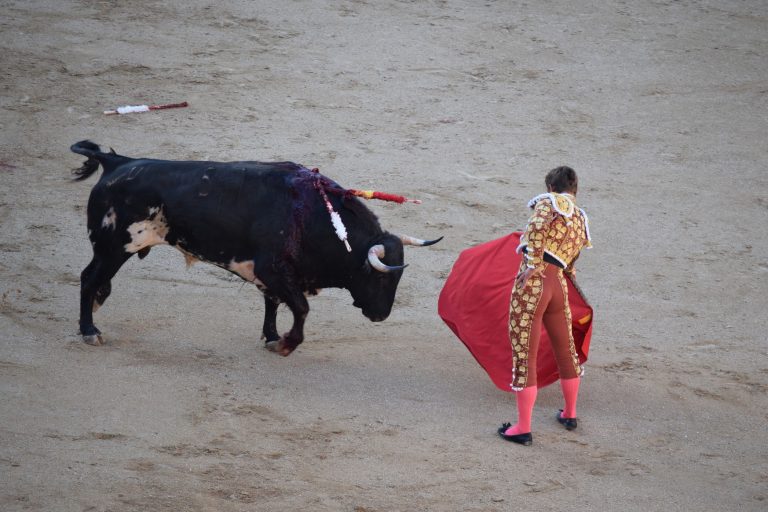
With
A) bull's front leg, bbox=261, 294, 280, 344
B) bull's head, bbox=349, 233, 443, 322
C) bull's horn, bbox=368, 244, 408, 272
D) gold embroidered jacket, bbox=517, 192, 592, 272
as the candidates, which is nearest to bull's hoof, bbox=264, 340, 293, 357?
bull's front leg, bbox=261, 294, 280, 344

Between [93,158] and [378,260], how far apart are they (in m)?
1.93

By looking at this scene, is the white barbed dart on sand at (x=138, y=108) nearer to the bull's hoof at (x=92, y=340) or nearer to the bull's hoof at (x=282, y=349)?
the bull's hoof at (x=92, y=340)

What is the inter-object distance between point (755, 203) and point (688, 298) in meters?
1.94

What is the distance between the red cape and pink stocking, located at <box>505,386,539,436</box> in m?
0.39

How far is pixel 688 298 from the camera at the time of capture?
791cm

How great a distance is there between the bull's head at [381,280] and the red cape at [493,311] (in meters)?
0.31

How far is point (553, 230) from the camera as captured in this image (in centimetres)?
543

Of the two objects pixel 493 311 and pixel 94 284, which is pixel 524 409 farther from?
pixel 94 284

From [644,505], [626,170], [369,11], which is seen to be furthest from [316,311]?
[369,11]

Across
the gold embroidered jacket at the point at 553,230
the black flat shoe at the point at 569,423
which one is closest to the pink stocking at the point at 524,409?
the black flat shoe at the point at 569,423

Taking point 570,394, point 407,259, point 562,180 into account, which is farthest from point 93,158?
point 570,394

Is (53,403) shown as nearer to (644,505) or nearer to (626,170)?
(644,505)

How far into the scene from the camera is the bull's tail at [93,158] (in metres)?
6.67

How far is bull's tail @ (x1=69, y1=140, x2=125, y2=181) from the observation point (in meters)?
6.67
